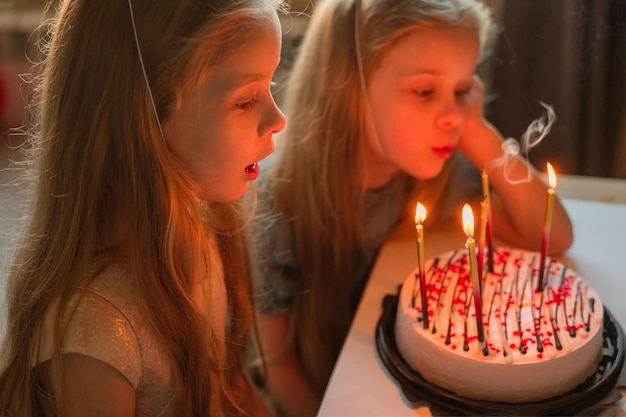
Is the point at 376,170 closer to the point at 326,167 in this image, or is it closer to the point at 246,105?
the point at 326,167

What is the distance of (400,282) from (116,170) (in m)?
0.57

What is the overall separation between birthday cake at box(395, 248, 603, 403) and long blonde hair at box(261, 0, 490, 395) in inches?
10.8

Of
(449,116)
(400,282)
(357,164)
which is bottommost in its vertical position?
(400,282)

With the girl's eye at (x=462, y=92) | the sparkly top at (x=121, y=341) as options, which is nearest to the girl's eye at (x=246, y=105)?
the sparkly top at (x=121, y=341)

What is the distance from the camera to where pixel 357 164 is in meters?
1.36

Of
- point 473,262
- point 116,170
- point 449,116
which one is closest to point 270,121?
point 116,170

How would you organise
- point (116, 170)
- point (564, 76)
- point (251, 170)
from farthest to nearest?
point (564, 76)
point (251, 170)
point (116, 170)

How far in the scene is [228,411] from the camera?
105 centimetres

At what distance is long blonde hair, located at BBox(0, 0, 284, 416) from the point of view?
0.82 meters

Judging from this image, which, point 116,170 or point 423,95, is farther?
point 423,95

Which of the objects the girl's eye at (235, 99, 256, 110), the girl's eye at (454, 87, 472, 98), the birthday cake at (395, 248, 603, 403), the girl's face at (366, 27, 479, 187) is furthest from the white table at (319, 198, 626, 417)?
the girl's eye at (235, 99, 256, 110)

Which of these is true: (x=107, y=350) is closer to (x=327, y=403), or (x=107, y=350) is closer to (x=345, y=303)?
(x=327, y=403)

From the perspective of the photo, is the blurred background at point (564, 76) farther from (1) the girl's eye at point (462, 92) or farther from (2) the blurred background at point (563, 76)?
(1) the girl's eye at point (462, 92)

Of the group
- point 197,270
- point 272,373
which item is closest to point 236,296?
point 197,270
